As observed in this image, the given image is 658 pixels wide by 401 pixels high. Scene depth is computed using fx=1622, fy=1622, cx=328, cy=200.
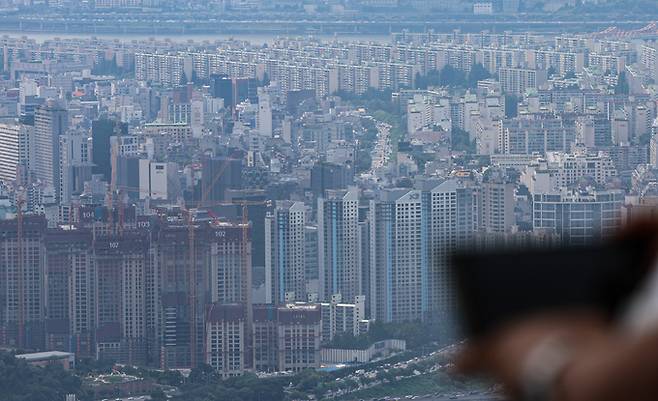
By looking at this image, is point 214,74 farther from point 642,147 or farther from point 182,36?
point 642,147

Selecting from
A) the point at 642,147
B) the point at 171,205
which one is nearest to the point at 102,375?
the point at 171,205

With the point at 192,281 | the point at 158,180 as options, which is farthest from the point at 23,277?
the point at 158,180

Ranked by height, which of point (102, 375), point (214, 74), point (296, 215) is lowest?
point (102, 375)

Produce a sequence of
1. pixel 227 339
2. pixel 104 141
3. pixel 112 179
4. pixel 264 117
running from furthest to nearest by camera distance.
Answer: pixel 264 117 → pixel 104 141 → pixel 112 179 → pixel 227 339

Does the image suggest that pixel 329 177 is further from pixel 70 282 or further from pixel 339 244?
pixel 70 282

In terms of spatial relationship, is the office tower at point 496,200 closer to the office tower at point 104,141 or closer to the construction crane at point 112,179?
the construction crane at point 112,179

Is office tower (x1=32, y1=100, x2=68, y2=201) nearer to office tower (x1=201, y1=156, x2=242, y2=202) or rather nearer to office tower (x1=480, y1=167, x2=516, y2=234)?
office tower (x1=201, y1=156, x2=242, y2=202)

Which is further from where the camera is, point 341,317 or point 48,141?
point 48,141
